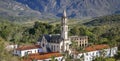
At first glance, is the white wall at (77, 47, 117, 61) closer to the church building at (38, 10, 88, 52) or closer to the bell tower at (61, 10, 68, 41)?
the church building at (38, 10, 88, 52)

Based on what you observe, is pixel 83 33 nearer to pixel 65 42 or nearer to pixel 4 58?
pixel 65 42

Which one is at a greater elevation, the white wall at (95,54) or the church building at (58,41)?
the church building at (58,41)

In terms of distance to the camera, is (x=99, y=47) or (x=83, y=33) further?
(x=83, y=33)

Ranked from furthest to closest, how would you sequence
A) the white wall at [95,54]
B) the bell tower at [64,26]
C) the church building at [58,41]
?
the white wall at [95,54]
the church building at [58,41]
the bell tower at [64,26]

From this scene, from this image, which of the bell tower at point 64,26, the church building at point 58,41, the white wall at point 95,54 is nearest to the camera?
the bell tower at point 64,26

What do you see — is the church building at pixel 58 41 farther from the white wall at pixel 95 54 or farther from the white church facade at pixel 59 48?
the white wall at pixel 95 54

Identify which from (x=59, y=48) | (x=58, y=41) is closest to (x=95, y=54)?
(x=59, y=48)

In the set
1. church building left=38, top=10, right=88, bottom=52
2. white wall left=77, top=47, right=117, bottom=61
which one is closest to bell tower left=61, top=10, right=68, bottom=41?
church building left=38, top=10, right=88, bottom=52

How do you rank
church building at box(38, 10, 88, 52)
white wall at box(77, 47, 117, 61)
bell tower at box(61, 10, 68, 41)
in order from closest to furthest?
bell tower at box(61, 10, 68, 41) → church building at box(38, 10, 88, 52) → white wall at box(77, 47, 117, 61)

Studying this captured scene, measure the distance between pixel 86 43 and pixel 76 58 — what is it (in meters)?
29.4

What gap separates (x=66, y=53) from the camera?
86062mm

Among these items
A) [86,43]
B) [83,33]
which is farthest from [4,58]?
[83,33]

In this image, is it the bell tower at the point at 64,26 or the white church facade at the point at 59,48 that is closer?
the bell tower at the point at 64,26

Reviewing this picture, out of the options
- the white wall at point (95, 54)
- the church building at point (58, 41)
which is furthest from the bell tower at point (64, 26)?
the white wall at point (95, 54)
